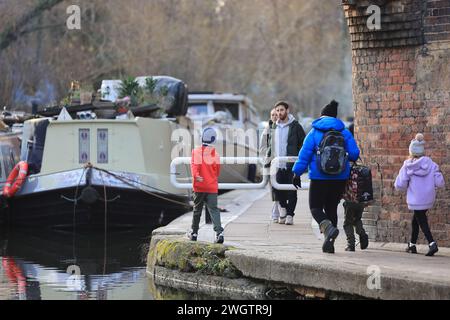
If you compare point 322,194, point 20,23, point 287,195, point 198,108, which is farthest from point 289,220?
point 20,23

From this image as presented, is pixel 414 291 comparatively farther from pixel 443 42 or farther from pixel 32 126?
pixel 32 126

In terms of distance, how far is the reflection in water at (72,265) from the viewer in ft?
45.8

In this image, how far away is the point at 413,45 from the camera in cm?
1402

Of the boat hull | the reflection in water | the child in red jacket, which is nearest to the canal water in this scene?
the reflection in water

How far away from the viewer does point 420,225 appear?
1354 centimetres

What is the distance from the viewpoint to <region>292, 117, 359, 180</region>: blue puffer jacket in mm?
13258

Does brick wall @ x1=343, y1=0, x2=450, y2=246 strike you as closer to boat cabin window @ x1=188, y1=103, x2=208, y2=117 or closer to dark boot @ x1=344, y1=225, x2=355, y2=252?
dark boot @ x1=344, y1=225, x2=355, y2=252

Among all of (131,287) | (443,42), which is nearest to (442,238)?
(443,42)

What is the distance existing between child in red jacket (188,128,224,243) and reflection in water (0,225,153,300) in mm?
1088

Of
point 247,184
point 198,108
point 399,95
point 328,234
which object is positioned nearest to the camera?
point 328,234

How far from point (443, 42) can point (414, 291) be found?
13.0 ft

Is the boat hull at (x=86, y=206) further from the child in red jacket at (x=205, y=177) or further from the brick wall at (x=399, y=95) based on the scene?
the brick wall at (x=399, y=95)

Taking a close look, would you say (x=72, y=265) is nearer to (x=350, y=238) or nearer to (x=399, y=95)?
(x=350, y=238)

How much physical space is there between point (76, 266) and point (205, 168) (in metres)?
3.45
